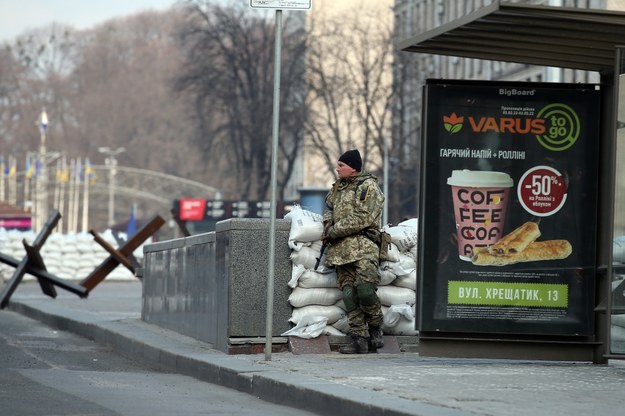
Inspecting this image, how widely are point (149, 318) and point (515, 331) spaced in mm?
7719

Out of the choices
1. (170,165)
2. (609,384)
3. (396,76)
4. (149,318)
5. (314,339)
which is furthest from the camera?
(170,165)

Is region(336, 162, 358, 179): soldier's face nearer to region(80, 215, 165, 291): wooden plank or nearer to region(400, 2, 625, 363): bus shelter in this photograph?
region(400, 2, 625, 363): bus shelter

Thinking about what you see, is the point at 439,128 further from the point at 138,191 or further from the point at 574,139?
the point at 138,191

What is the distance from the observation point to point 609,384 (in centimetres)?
1191

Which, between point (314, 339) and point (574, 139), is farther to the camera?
point (314, 339)

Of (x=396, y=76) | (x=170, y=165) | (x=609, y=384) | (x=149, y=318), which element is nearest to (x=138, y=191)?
(x=170, y=165)

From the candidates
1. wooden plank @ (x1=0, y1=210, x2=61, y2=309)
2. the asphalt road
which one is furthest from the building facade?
the asphalt road

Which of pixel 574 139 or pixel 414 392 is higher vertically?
pixel 574 139

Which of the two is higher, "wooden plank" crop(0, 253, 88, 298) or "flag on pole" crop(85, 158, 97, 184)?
"flag on pole" crop(85, 158, 97, 184)

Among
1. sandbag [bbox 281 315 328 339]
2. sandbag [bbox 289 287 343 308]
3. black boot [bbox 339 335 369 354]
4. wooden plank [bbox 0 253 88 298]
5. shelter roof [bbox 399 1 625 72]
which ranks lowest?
wooden plank [bbox 0 253 88 298]

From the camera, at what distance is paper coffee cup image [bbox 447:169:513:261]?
13852mm

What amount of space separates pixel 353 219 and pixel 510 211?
1.44 m

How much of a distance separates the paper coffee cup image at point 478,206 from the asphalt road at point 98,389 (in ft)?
7.55

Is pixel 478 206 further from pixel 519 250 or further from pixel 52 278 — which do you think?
pixel 52 278
